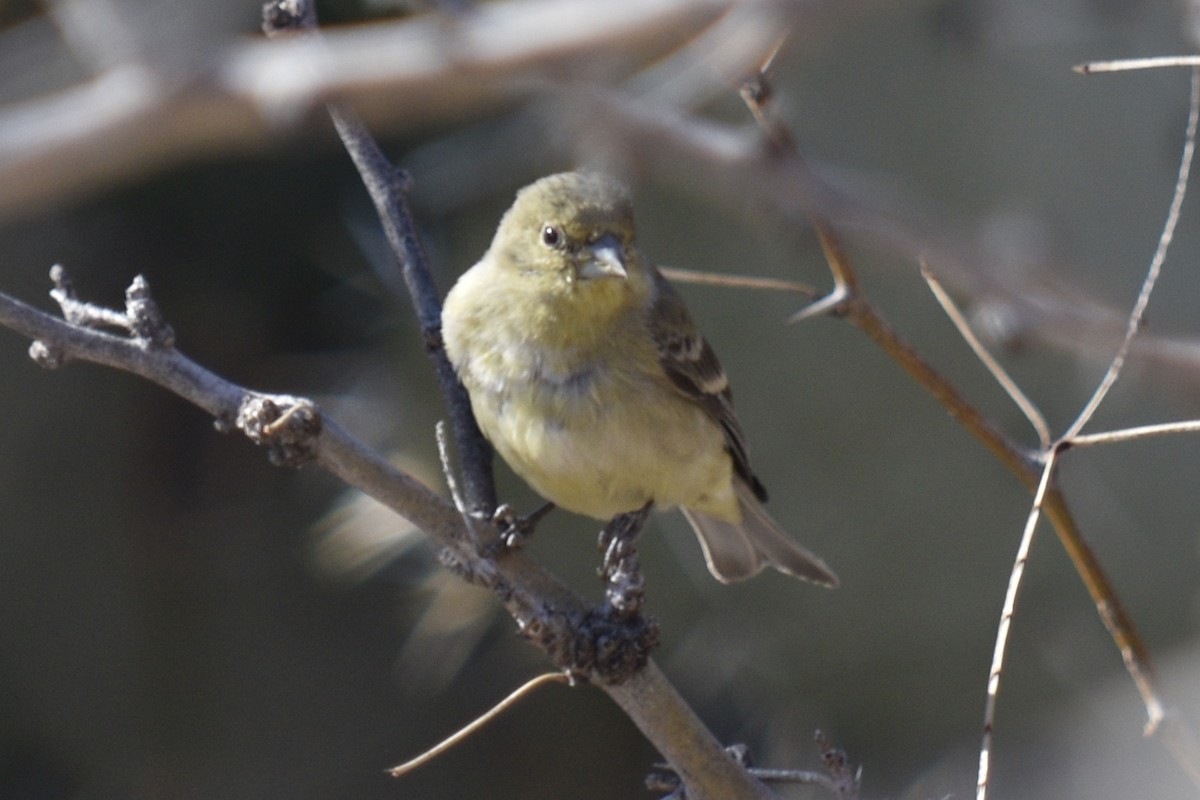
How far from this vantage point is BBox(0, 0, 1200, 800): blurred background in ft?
19.6

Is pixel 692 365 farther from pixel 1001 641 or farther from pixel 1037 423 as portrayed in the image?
pixel 1001 641

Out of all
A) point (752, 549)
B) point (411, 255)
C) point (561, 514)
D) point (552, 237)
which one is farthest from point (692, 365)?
point (561, 514)

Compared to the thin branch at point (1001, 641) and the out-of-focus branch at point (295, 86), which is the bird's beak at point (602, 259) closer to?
the thin branch at point (1001, 641)

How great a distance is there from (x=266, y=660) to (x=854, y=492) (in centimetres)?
280

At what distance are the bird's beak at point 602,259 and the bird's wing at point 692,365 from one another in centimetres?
29

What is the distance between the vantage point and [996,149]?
6055mm

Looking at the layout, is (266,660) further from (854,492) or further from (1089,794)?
(1089,794)

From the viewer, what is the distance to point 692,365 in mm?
3990

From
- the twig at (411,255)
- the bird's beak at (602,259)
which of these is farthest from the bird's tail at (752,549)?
the twig at (411,255)

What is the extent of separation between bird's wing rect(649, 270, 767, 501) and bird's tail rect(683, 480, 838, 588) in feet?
0.36

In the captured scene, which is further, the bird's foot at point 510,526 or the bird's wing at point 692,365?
the bird's wing at point 692,365

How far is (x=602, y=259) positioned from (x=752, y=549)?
1.20 meters

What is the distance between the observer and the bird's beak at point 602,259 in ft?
11.8

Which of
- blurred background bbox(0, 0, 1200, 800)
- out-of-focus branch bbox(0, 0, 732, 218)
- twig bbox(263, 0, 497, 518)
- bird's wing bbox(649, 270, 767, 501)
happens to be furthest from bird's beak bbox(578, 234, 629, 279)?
out-of-focus branch bbox(0, 0, 732, 218)
